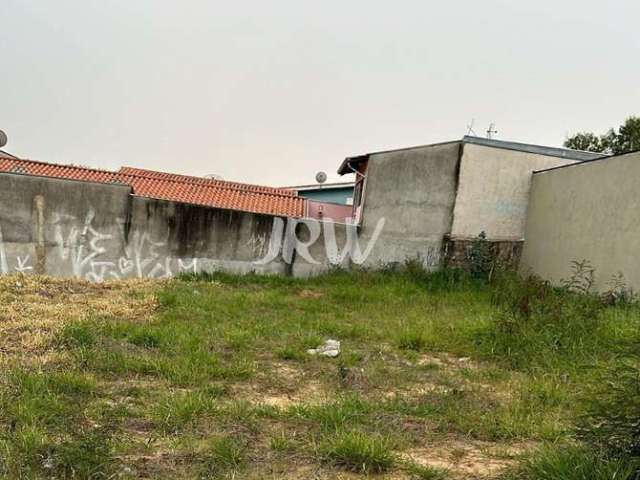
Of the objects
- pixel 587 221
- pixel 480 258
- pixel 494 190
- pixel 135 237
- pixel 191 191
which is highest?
pixel 494 190

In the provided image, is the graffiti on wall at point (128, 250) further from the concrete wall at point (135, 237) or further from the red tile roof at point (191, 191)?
the red tile roof at point (191, 191)

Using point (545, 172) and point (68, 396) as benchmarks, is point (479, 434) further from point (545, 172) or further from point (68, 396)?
point (545, 172)

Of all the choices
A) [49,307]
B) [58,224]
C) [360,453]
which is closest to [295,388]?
[360,453]

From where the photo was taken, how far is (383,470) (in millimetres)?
2566

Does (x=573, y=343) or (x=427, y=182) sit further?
(x=427, y=182)

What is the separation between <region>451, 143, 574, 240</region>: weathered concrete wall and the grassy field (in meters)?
3.90

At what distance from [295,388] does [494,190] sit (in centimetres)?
849

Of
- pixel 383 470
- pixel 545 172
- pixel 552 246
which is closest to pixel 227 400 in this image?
pixel 383 470

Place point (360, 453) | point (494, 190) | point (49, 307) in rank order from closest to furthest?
point (360, 453) < point (49, 307) < point (494, 190)

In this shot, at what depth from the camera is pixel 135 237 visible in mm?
9812

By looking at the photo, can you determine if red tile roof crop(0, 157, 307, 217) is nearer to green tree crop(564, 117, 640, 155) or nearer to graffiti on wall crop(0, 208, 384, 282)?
graffiti on wall crop(0, 208, 384, 282)

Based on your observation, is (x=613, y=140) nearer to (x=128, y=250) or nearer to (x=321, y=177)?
(x=321, y=177)

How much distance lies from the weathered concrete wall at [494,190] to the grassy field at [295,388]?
3.90 meters

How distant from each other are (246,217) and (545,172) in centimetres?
655
